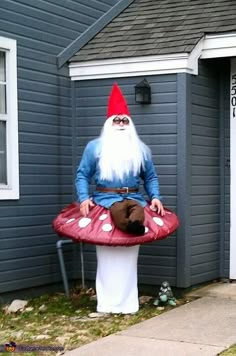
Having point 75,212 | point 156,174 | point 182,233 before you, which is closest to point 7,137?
point 75,212

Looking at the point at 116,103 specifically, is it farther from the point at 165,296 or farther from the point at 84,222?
the point at 165,296

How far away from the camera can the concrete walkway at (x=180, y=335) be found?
206 inches

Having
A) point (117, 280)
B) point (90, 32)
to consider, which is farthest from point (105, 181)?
point (90, 32)

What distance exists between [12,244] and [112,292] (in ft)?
4.21

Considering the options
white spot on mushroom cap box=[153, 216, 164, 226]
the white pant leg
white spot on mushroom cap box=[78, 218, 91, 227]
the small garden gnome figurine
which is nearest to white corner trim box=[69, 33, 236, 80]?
white spot on mushroom cap box=[153, 216, 164, 226]

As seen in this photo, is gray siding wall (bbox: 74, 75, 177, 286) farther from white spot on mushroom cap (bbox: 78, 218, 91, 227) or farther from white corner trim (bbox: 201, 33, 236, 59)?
white spot on mushroom cap (bbox: 78, 218, 91, 227)

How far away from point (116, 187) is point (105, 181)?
0.41 ft

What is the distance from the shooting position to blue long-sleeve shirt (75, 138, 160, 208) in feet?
21.6

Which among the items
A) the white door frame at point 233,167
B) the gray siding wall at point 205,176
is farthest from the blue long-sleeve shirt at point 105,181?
the white door frame at point 233,167

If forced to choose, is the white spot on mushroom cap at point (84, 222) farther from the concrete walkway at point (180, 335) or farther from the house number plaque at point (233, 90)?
the house number plaque at point (233, 90)

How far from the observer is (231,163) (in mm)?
7750

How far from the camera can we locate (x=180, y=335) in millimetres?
5672

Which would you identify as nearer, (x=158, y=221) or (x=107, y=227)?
(x=107, y=227)

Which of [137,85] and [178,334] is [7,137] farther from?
[178,334]
